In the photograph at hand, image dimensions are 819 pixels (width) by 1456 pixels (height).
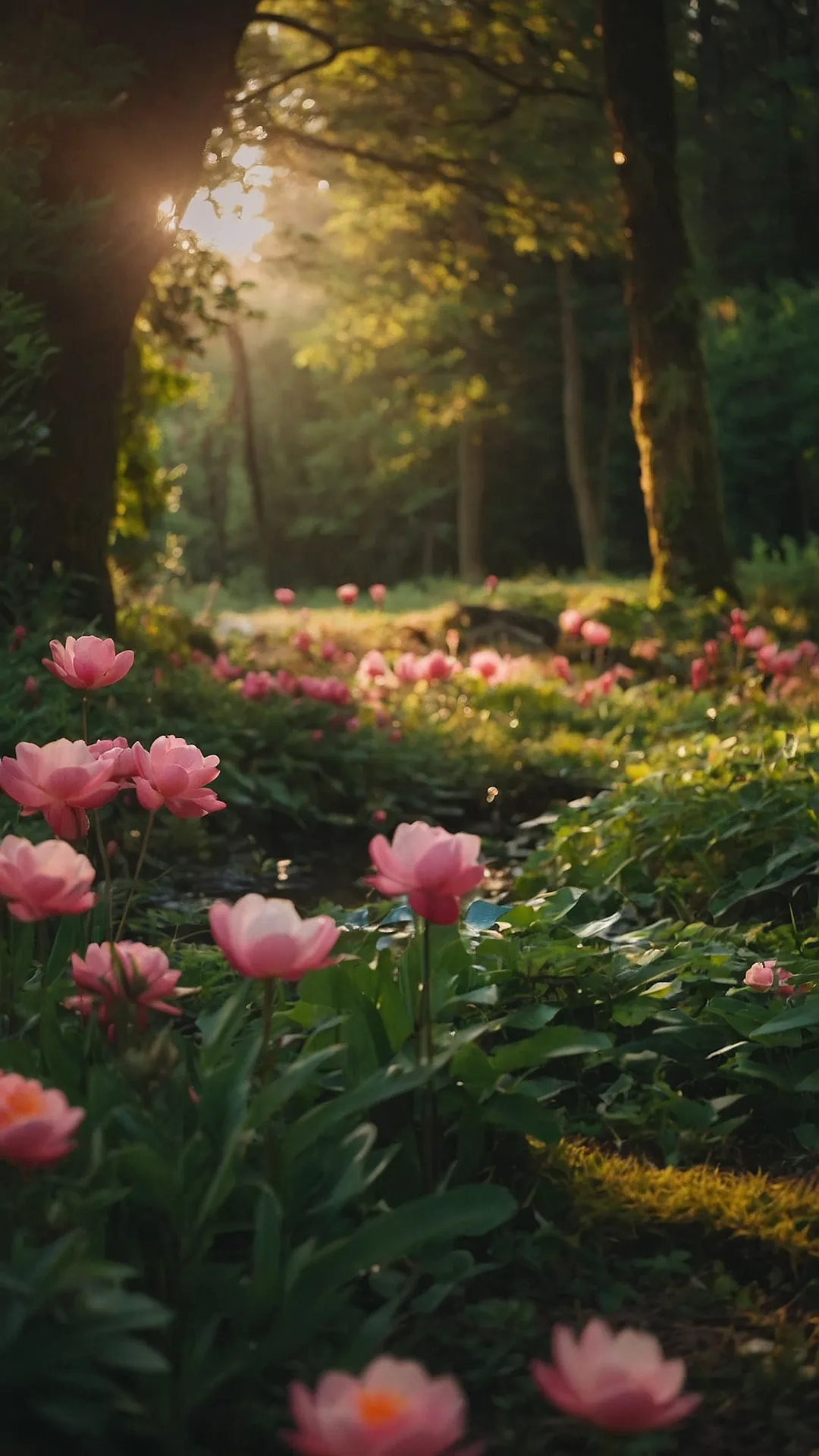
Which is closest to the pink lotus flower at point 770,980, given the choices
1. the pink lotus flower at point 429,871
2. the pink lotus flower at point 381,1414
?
the pink lotus flower at point 429,871

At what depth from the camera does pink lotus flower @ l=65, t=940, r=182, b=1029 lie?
1.87m

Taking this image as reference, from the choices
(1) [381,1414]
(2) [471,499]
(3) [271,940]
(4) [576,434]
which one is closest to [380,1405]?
(1) [381,1414]

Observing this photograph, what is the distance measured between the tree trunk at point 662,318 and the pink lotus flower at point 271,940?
1026cm

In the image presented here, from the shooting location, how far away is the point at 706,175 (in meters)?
26.3

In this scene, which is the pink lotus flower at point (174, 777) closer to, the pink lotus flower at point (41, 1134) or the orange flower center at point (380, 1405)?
the pink lotus flower at point (41, 1134)

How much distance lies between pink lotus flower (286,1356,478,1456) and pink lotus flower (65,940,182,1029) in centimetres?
75

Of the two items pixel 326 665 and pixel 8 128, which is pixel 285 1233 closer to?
pixel 8 128

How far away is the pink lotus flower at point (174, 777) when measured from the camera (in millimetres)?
2178

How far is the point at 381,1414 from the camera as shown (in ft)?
3.79

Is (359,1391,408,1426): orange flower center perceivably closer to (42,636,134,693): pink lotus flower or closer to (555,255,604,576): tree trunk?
(42,636,134,693): pink lotus flower

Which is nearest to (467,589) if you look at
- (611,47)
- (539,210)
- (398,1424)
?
(539,210)

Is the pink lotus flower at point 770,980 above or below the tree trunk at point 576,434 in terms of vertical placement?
below

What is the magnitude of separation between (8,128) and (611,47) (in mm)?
7059

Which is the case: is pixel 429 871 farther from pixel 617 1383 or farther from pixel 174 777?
pixel 617 1383
